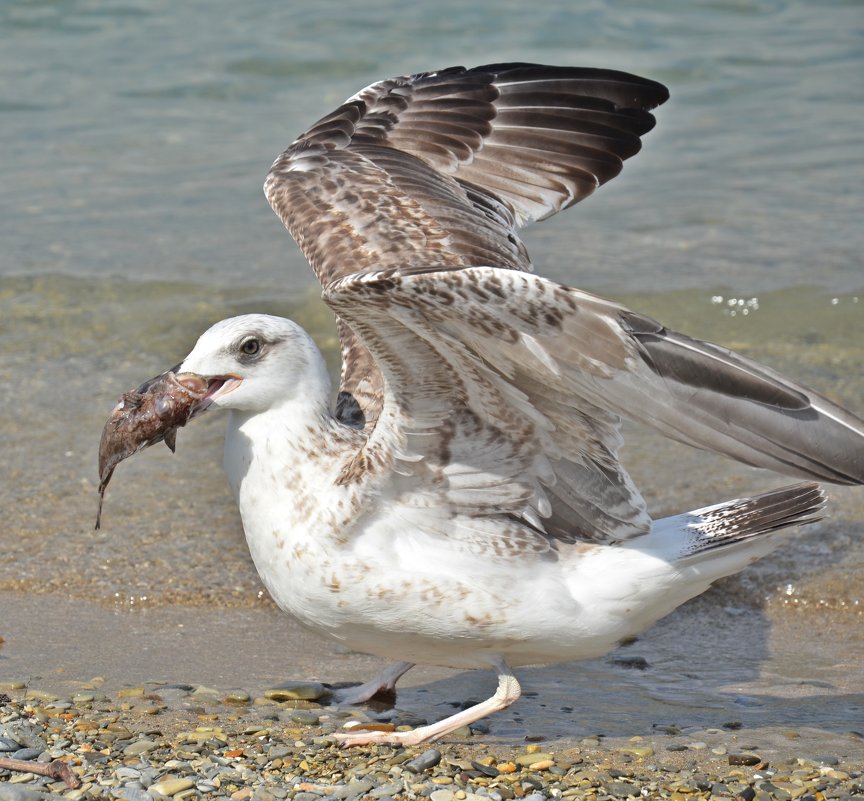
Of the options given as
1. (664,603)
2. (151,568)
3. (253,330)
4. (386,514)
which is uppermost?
(253,330)

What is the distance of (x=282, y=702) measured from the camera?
14.7 ft

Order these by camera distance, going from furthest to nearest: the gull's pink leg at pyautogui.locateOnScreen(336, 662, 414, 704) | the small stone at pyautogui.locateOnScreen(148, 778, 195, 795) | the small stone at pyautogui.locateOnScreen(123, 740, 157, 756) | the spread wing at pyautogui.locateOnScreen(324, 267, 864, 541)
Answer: the gull's pink leg at pyautogui.locateOnScreen(336, 662, 414, 704) → the small stone at pyautogui.locateOnScreen(123, 740, 157, 756) → the small stone at pyautogui.locateOnScreen(148, 778, 195, 795) → the spread wing at pyautogui.locateOnScreen(324, 267, 864, 541)

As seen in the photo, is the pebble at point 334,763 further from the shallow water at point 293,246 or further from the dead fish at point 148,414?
the dead fish at point 148,414

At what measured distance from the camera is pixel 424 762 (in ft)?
13.1

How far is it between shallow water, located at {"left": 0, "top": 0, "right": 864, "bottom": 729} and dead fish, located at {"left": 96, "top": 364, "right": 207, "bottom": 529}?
0.95 m

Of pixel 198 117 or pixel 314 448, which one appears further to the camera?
pixel 198 117

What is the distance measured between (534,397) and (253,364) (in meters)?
0.94

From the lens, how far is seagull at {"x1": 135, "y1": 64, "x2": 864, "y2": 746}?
3.32 metres

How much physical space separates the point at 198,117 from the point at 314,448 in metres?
9.39

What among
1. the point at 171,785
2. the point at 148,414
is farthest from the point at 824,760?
the point at 148,414

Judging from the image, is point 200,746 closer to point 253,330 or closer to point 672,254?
point 253,330

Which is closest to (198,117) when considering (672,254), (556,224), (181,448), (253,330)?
(556,224)

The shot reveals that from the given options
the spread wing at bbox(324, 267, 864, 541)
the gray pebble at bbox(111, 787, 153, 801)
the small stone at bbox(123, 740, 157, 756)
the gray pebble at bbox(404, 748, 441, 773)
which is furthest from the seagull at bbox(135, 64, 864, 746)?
the gray pebble at bbox(111, 787, 153, 801)

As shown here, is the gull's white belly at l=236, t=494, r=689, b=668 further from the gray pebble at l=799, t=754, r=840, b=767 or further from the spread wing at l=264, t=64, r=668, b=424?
the spread wing at l=264, t=64, r=668, b=424
